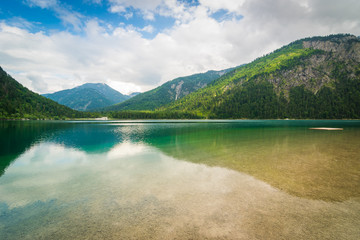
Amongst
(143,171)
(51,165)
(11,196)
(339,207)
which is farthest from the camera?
(51,165)

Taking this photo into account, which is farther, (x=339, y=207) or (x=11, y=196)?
(x=11, y=196)

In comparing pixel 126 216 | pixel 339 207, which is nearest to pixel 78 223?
pixel 126 216

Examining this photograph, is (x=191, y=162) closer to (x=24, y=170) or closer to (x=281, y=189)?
(x=281, y=189)

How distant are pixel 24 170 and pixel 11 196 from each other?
8.84 meters

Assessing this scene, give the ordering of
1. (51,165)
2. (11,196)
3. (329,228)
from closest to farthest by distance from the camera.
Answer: (329,228), (11,196), (51,165)

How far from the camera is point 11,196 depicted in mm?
12914

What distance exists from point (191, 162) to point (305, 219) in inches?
562

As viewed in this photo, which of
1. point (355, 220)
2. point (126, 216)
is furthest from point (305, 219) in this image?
point (126, 216)

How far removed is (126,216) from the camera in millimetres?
9742

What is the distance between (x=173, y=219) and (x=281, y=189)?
30.7 ft

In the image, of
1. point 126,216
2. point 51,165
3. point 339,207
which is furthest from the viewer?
point 51,165

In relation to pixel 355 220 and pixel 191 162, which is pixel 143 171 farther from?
pixel 355 220

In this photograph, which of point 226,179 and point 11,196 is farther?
point 226,179

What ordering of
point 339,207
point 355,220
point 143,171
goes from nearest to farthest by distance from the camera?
point 355,220
point 339,207
point 143,171
